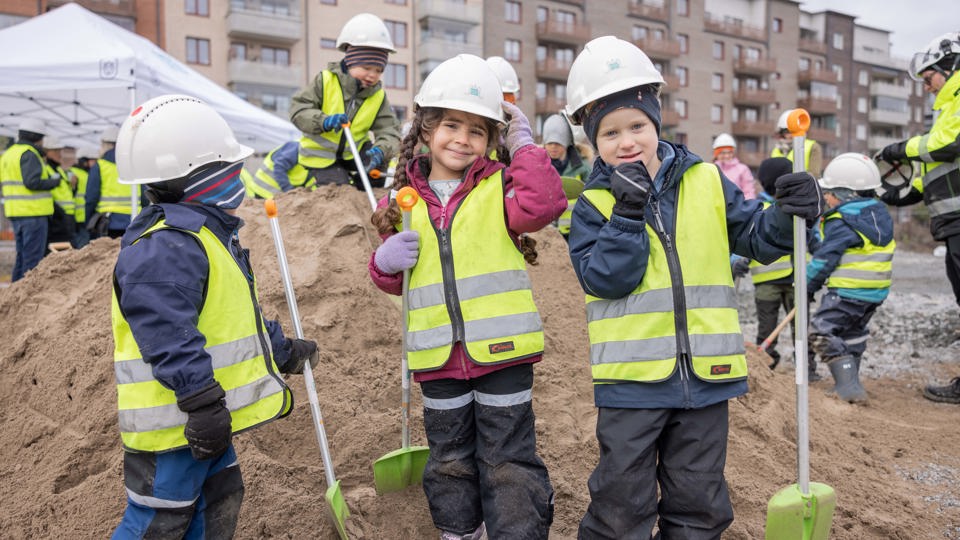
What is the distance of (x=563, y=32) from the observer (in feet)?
119

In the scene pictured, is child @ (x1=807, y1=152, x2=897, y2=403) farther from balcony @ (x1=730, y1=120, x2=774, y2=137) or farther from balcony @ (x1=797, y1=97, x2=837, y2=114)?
balcony @ (x1=797, y1=97, x2=837, y2=114)

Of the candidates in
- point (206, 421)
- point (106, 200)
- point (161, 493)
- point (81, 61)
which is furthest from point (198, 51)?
point (206, 421)

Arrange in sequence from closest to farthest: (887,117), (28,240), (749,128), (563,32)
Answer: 1. (28,240)
2. (563,32)
3. (749,128)
4. (887,117)

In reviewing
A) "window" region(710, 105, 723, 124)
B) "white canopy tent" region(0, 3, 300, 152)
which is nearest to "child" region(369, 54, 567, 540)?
"white canopy tent" region(0, 3, 300, 152)

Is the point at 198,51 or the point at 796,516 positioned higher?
the point at 198,51

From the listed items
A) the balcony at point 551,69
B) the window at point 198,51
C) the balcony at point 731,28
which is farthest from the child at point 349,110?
the balcony at point 731,28

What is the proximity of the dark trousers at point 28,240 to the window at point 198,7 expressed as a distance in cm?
2222

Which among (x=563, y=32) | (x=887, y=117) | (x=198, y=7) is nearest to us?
(x=198, y=7)

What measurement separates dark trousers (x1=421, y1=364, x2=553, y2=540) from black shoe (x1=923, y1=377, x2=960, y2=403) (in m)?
4.61

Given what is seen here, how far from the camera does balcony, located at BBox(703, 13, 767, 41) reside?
42.1m

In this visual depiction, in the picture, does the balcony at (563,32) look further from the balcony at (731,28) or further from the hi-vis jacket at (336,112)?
the hi-vis jacket at (336,112)

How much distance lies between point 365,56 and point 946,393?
5.38 m

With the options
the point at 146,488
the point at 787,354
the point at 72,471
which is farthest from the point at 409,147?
the point at 787,354

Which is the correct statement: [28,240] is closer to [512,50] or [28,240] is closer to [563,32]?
[512,50]
